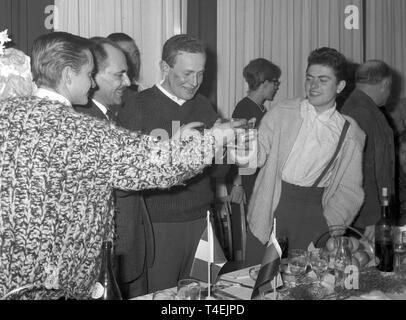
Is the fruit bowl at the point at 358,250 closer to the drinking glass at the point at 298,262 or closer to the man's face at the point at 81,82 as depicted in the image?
the drinking glass at the point at 298,262

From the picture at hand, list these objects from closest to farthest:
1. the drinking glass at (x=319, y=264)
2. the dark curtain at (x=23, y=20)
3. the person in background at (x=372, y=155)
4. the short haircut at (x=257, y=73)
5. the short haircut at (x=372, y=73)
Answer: the drinking glass at (x=319, y=264) < the person in background at (x=372, y=155) < the dark curtain at (x=23, y=20) < the short haircut at (x=372, y=73) < the short haircut at (x=257, y=73)

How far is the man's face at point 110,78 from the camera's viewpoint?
2.32m

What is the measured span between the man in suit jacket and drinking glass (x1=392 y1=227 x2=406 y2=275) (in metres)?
1.07

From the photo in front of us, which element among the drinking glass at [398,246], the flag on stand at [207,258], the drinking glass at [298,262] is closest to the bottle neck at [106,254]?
the flag on stand at [207,258]

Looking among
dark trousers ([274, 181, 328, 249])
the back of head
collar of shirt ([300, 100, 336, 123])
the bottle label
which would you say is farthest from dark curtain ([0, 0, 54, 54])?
the bottle label

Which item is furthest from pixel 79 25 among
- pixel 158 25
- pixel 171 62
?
pixel 171 62

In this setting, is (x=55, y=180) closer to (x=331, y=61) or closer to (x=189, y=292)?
(x=189, y=292)

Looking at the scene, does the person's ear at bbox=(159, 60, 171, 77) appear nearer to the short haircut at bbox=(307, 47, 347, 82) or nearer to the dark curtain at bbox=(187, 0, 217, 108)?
the short haircut at bbox=(307, 47, 347, 82)

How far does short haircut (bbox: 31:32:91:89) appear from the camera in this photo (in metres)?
1.66

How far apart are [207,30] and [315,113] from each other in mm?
2065

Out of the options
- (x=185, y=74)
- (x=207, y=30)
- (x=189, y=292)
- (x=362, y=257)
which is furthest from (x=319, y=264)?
(x=207, y=30)

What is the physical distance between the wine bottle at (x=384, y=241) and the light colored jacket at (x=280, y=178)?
0.51 m

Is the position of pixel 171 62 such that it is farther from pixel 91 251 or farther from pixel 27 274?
pixel 27 274

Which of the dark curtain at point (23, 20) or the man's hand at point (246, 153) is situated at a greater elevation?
the dark curtain at point (23, 20)
